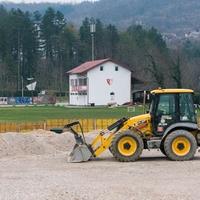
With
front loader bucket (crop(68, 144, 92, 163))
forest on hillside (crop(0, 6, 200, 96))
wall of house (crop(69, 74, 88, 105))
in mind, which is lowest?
front loader bucket (crop(68, 144, 92, 163))

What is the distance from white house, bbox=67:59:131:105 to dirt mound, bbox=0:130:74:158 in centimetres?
6506

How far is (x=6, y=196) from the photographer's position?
13.1m

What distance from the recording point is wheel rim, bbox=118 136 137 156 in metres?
19.1

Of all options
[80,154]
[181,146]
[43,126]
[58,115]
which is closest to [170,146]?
[181,146]

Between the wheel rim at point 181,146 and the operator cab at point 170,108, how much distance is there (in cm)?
59

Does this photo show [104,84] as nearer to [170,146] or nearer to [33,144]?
[33,144]

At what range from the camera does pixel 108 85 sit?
92.1 meters

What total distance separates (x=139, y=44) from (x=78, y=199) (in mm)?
136721

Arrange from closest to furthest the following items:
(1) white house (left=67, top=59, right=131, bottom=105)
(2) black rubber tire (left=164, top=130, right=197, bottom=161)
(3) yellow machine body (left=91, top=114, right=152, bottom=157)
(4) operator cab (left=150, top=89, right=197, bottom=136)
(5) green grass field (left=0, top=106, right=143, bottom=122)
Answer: (2) black rubber tire (left=164, top=130, right=197, bottom=161)
(4) operator cab (left=150, top=89, right=197, bottom=136)
(3) yellow machine body (left=91, top=114, right=152, bottom=157)
(5) green grass field (left=0, top=106, right=143, bottom=122)
(1) white house (left=67, top=59, right=131, bottom=105)

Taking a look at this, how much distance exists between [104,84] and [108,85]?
0.66m

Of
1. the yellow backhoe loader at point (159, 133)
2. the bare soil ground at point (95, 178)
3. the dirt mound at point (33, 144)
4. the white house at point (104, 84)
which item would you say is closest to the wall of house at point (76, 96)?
the white house at point (104, 84)

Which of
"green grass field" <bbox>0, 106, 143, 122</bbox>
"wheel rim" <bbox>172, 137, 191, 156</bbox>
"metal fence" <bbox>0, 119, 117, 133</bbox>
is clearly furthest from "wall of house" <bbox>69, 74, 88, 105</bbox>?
"wheel rim" <bbox>172, 137, 191, 156</bbox>

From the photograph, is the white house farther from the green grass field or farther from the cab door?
the cab door

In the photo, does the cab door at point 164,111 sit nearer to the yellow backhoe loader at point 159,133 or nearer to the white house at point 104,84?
the yellow backhoe loader at point 159,133
